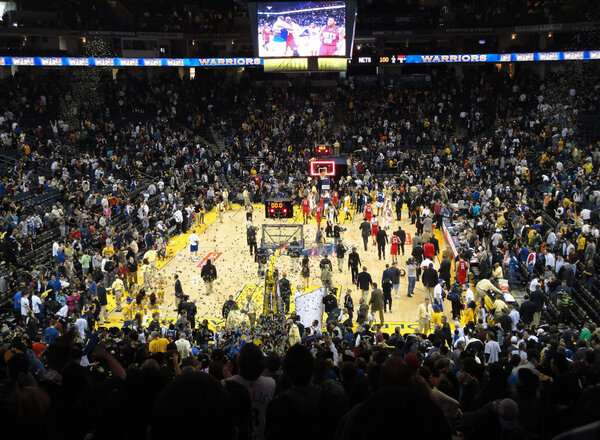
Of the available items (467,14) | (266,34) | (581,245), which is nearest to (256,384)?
(581,245)

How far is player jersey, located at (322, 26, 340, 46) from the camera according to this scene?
30125mm

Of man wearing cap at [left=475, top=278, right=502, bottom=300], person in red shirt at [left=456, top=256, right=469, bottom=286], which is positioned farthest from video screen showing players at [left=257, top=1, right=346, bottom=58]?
man wearing cap at [left=475, top=278, right=502, bottom=300]

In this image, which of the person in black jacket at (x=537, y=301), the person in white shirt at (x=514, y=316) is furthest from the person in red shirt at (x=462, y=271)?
the person in white shirt at (x=514, y=316)

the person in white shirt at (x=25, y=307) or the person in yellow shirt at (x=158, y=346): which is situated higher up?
the person in yellow shirt at (x=158, y=346)

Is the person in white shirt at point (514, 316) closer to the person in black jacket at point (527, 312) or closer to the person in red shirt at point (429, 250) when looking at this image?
the person in black jacket at point (527, 312)

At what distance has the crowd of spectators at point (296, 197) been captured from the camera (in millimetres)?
3863

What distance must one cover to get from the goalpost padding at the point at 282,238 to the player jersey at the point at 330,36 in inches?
381

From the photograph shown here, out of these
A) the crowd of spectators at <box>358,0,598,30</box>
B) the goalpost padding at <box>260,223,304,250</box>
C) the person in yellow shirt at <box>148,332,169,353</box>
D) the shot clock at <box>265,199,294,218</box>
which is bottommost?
the goalpost padding at <box>260,223,304,250</box>

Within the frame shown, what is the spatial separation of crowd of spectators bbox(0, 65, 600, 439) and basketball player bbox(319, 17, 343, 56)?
6470 mm

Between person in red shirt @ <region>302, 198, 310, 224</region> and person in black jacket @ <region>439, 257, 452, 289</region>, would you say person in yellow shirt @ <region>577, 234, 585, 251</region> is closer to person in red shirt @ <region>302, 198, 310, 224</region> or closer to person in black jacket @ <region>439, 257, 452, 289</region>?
person in black jacket @ <region>439, 257, 452, 289</region>

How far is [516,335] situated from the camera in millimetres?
12781

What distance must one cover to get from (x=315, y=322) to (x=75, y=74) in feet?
112

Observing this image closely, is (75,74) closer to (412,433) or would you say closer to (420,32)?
(420,32)

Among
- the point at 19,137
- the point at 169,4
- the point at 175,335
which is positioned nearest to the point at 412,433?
the point at 175,335
